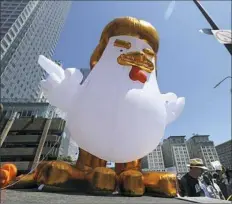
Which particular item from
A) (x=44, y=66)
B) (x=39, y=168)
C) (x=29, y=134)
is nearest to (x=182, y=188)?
(x=39, y=168)

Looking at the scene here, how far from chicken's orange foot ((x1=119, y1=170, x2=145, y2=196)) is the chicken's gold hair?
1.66 m

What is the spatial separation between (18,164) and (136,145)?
2942 mm

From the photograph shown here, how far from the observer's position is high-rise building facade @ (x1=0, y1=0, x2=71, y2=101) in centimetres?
4950

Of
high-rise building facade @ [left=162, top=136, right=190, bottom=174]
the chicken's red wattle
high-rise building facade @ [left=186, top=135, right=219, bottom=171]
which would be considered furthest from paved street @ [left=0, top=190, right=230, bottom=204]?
high-rise building facade @ [left=186, top=135, right=219, bottom=171]

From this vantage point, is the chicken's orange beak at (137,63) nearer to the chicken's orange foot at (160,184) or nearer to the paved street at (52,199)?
the chicken's orange foot at (160,184)

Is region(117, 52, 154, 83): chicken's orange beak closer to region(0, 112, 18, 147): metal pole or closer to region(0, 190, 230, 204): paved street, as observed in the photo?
region(0, 190, 230, 204): paved street

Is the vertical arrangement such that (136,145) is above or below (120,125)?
below

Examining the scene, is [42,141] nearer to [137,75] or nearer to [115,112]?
[115,112]

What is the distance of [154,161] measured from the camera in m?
3.71

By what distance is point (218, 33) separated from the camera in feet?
9.24

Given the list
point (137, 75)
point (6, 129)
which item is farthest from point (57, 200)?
point (6, 129)

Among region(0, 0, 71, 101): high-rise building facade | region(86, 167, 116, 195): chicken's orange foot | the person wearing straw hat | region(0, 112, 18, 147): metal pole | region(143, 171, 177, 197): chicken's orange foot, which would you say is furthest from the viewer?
region(0, 0, 71, 101): high-rise building facade

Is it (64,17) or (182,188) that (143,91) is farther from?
(64,17)

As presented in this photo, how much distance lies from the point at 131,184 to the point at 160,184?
399mm
